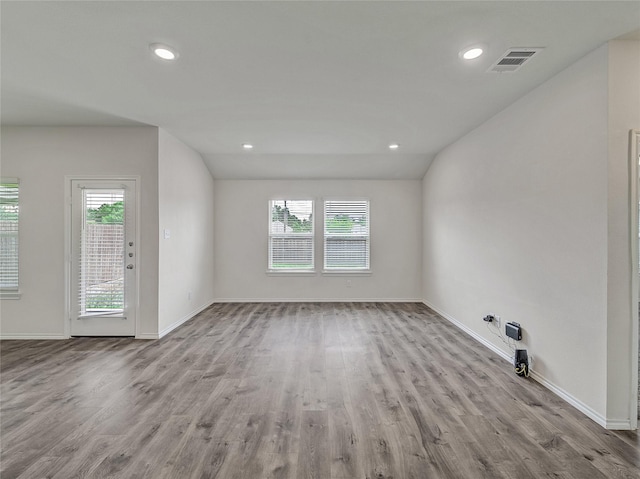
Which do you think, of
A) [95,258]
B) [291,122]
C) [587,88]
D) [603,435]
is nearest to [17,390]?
[95,258]

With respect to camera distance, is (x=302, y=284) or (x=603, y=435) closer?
(x=603, y=435)

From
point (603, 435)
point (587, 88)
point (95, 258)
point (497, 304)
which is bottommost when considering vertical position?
point (603, 435)

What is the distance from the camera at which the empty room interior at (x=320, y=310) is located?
6.00ft

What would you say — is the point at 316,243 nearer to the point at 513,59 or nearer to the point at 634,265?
the point at 513,59

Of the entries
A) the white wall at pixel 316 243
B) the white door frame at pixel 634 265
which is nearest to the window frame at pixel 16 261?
the white wall at pixel 316 243

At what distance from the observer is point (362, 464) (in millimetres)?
1716

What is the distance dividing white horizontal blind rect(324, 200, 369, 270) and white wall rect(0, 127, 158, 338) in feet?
10.7

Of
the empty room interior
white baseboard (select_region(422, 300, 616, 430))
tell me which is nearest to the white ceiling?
the empty room interior

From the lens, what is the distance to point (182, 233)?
4.52 metres

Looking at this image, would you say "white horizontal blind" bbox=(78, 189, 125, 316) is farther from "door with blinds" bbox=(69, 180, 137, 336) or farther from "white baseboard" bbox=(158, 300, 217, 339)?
"white baseboard" bbox=(158, 300, 217, 339)

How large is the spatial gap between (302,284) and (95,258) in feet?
11.3

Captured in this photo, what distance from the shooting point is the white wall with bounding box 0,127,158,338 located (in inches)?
149

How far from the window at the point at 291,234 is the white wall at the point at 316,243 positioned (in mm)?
145

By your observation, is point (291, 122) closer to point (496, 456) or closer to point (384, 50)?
point (384, 50)
